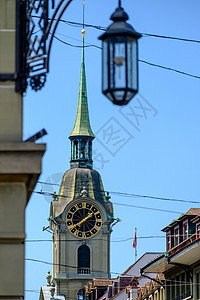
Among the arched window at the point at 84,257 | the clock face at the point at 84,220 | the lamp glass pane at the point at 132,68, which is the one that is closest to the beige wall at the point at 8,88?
the lamp glass pane at the point at 132,68

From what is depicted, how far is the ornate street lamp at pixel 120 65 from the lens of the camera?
12.1 meters

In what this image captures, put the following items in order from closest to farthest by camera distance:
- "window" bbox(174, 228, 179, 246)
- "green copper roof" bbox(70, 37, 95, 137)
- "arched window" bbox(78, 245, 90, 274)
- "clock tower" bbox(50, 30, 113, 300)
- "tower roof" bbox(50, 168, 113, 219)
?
"window" bbox(174, 228, 179, 246), "clock tower" bbox(50, 30, 113, 300), "tower roof" bbox(50, 168, 113, 219), "arched window" bbox(78, 245, 90, 274), "green copper roof" bbox(70, 37, 95, 137)

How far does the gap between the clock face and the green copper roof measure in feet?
31.8

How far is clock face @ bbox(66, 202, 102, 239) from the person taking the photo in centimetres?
13575

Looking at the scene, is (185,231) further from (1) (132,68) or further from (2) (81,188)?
(2) (81,188)

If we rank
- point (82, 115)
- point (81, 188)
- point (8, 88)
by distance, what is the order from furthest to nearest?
1. point (82, 115)
2. point (81, 188)
3. point (8, 88)

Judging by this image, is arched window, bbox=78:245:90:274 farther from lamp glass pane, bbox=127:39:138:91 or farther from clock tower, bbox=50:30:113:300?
lamp glass pane, bbox=127:39:138:91

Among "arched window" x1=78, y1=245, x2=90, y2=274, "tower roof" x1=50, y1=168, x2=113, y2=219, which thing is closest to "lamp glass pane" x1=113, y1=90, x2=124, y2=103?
"tower roof" x1=50, y1=168, x2=113, y2=219

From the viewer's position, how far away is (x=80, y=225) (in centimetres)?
13750

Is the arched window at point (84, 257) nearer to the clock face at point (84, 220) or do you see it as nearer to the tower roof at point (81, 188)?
the clock face at point (84, 220)

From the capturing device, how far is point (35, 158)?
12523 millimetres

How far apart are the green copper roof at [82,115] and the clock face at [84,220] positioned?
31.8 feet

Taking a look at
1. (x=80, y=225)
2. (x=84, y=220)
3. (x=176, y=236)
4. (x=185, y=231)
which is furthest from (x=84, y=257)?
(x=185, y=231)

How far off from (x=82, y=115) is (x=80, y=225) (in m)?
15.5
